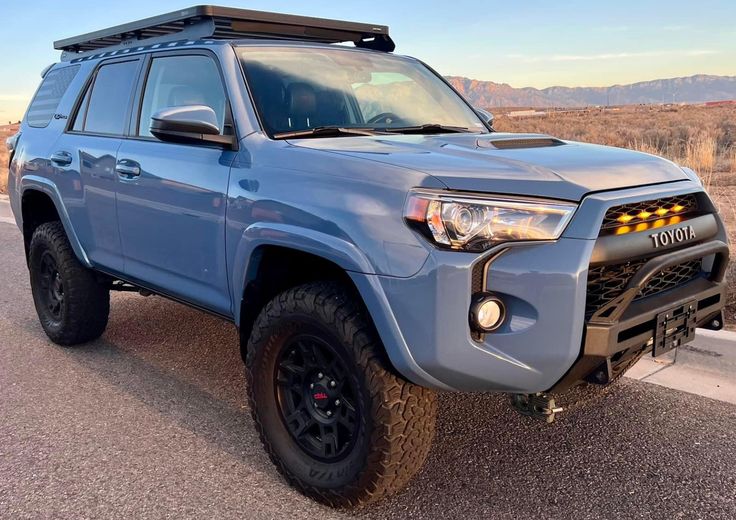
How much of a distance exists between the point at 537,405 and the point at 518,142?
3.75ft

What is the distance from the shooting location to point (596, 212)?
7.84 ft

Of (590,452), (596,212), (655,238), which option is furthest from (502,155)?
(590,452)

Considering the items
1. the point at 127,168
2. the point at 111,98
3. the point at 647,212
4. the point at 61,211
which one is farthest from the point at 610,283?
the point at 61,211

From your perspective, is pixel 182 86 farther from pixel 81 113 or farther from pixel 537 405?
pixel 537 405

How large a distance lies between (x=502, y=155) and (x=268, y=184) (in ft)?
3.24

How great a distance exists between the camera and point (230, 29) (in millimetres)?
3898

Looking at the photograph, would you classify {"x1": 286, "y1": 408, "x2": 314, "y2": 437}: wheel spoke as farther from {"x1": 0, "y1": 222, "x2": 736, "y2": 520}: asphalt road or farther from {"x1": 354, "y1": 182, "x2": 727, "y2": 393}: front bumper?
{"x1": 354, "y1": 182, "x2": 727, "y2": 393}: front bumper

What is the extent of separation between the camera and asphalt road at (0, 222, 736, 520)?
2.86 meters

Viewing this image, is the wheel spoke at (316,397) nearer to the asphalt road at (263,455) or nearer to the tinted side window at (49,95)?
the asphalt road at (263,455)

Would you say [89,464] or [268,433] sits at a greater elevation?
[268,433]

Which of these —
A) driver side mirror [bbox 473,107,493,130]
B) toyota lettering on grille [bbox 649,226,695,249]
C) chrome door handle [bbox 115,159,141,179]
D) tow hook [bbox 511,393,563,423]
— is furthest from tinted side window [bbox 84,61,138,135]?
toyota lettering on grille [bbox 649,226,695,249]

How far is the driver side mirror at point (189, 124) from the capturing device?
3.13 metres

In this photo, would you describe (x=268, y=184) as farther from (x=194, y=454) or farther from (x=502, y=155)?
(x=194, y=454)

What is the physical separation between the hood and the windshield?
0.40 metres
